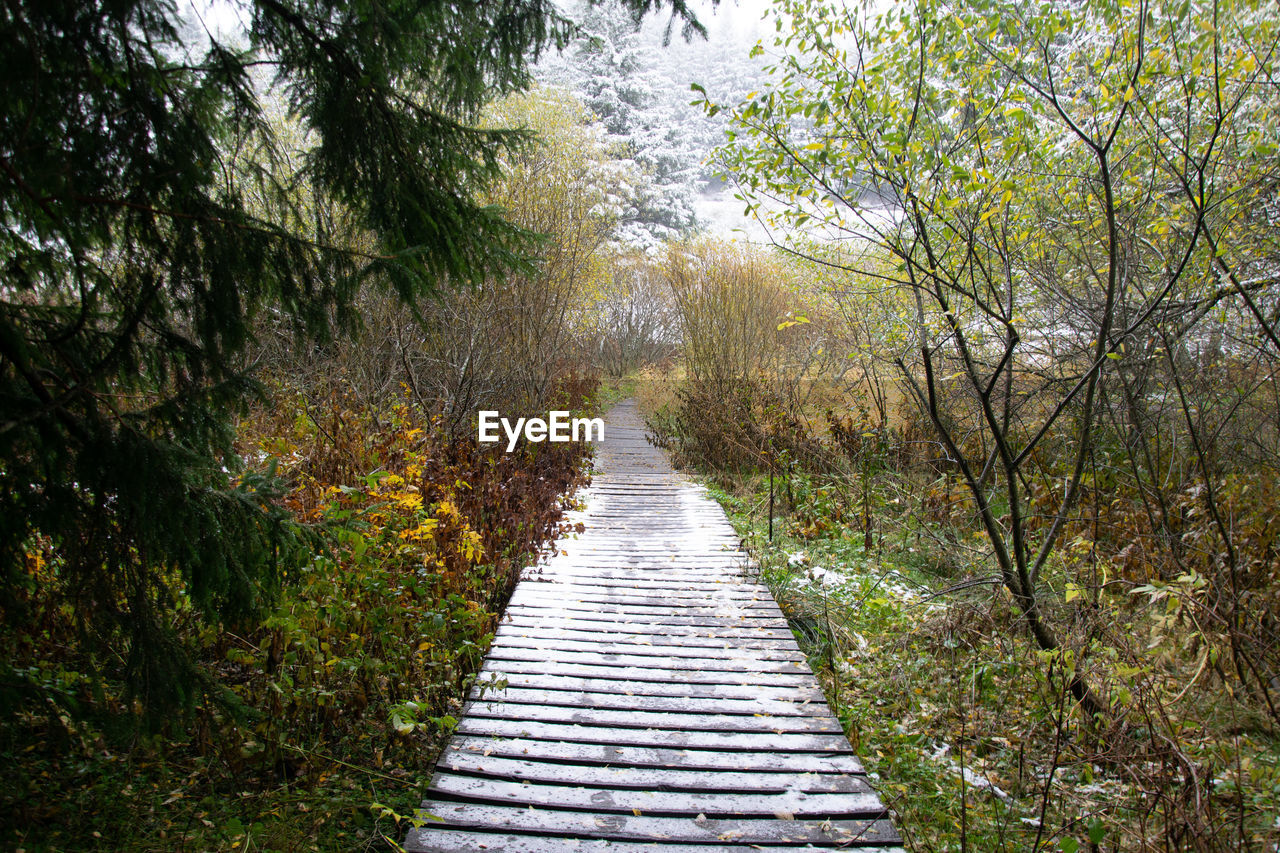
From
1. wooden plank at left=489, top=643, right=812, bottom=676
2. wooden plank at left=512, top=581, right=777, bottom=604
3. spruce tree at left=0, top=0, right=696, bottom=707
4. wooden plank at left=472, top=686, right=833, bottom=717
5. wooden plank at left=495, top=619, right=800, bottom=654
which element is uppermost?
spruce tree at left=0, top=0, right=696, bottom=707

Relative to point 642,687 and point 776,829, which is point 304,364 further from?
point 776,829

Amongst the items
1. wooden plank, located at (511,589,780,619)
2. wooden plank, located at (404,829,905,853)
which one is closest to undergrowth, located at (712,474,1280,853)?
wooden plank, located at (511,589,780,619)

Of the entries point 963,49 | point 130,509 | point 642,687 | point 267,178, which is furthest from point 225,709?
point 963,49

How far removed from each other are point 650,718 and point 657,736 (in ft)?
0.53

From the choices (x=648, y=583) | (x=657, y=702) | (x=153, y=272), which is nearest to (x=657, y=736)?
(x=657, y=702)

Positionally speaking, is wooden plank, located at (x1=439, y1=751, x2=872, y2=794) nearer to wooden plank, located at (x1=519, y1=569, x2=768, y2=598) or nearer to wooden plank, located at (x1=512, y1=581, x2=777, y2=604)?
wooden plank, located at (x1=512, y1=581, x2=777, y2=604)

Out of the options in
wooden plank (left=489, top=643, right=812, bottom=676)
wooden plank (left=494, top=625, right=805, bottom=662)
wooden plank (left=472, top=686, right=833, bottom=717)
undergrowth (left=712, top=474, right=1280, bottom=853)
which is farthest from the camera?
wooden plank (left=494, top=625, right=805, bottom=662)

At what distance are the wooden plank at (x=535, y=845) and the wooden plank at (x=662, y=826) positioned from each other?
0.09 ft

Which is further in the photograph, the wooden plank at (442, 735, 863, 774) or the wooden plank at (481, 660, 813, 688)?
the wooden plank at (481, 660, 813, 688)

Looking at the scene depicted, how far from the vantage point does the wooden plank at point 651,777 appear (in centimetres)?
274

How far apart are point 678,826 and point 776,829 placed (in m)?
0.37

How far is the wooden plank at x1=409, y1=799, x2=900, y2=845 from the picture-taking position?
2.44 meters

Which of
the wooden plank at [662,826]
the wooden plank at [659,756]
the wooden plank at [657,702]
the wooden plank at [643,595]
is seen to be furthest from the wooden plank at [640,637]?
the wooden plank at [662,826]

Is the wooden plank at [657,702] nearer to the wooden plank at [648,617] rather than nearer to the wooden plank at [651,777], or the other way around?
the wooden plank at [651,777]
